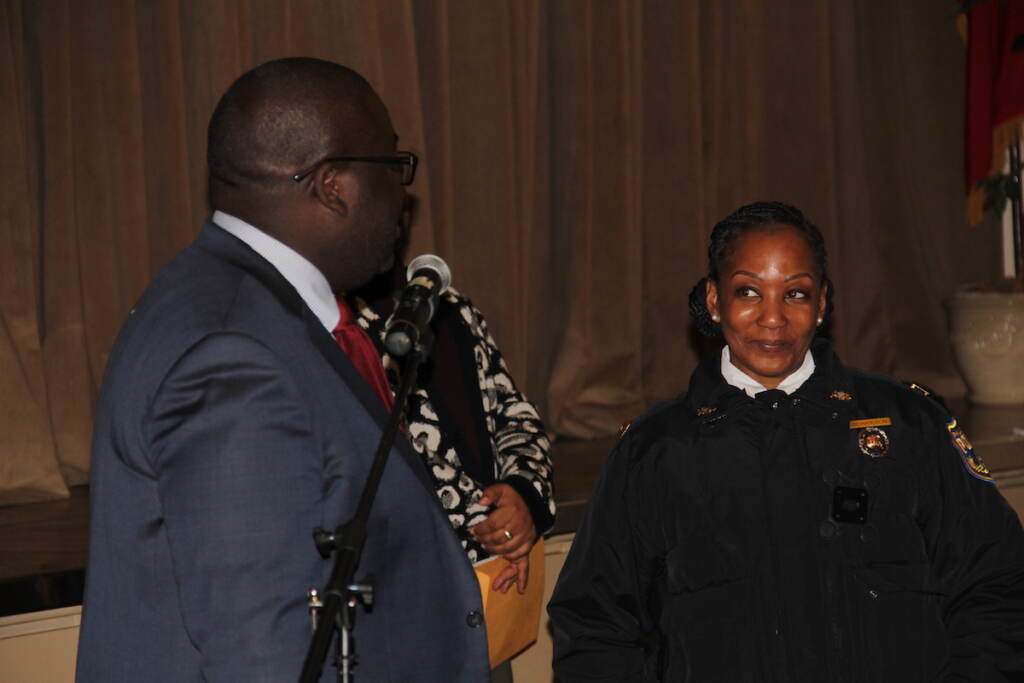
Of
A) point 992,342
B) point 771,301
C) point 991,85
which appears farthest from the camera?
point 991,85

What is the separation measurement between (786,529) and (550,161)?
334 cm

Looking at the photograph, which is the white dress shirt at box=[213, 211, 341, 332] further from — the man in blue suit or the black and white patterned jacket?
the black and white patterned jacket

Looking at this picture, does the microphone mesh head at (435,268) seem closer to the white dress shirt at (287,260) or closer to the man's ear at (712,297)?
the white dress shirt at (287,260)

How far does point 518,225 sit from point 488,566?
2707mm

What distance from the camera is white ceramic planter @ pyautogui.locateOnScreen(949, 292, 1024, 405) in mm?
5535

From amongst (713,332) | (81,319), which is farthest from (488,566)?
(81,319)

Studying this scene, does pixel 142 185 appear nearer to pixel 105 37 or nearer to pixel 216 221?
pixel 105 37

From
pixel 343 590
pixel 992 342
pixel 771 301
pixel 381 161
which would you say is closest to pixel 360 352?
pixel 381 161

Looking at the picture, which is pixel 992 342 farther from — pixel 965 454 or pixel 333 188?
pixel 333 188

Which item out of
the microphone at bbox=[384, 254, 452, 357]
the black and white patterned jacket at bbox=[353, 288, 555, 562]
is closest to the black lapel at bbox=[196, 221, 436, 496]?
the microphone at bbox=[384, 254, 452, 357]

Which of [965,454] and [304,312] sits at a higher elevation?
[304,312]

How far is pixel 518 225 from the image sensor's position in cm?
491

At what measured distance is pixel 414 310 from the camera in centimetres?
143

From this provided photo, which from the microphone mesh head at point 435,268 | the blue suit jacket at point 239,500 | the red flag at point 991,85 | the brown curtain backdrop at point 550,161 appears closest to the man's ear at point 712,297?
the microphone mesh head at point 435,268
